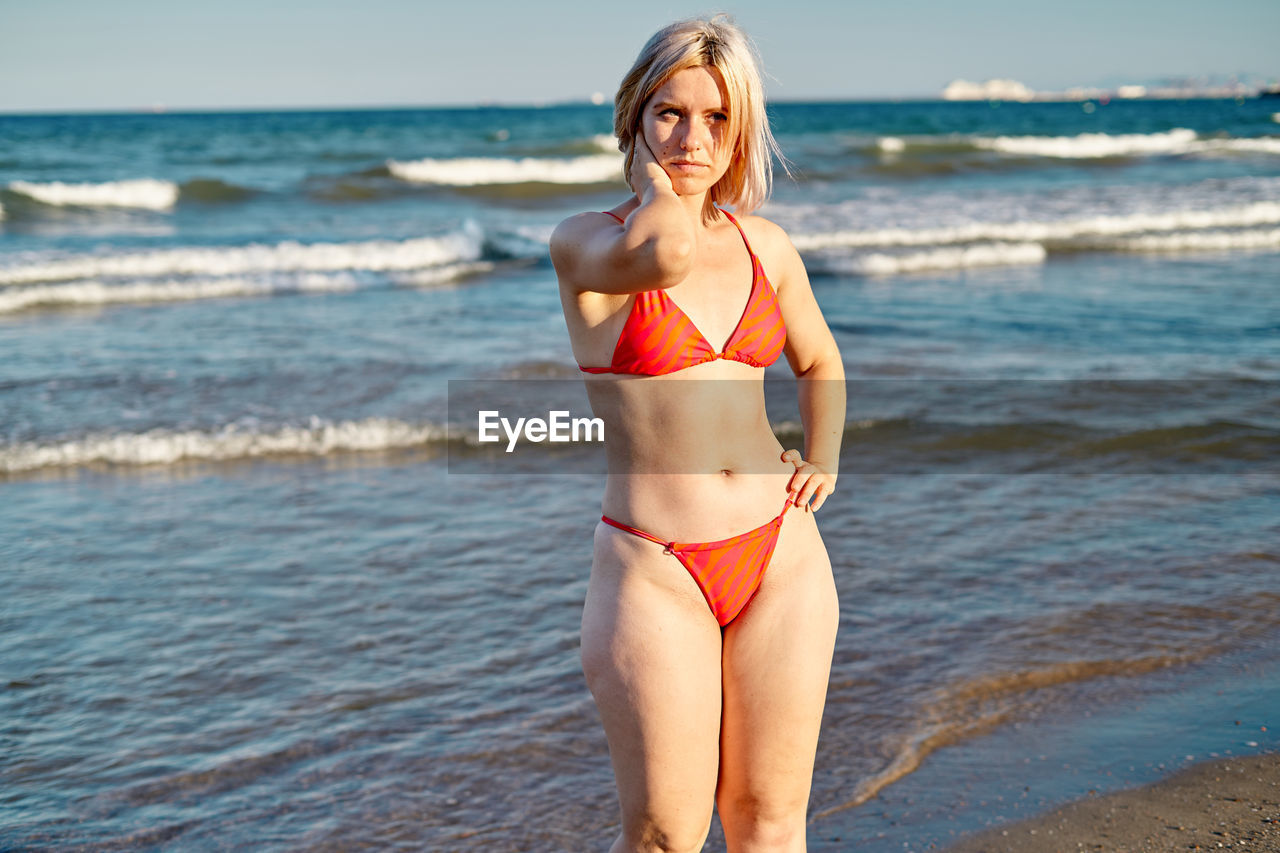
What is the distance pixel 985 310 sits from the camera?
12.6 m

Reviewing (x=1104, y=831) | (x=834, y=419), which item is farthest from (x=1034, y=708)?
(x=834, y=419)

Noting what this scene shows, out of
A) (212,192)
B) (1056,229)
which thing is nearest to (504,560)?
(1056,229)

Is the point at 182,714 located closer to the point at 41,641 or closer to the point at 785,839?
the point at 41,641

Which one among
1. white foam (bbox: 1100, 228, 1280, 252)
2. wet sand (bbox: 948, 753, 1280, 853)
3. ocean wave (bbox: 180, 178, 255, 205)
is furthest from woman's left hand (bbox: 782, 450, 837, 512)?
ocean wave (bbox: 180, 178, 255, 205)

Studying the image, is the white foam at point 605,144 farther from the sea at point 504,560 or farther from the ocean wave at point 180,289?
the sea at point 504,560

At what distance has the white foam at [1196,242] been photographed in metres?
18.2

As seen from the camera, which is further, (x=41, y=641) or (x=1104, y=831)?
(x=41, y=641)

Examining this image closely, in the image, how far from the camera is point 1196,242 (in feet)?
60.1

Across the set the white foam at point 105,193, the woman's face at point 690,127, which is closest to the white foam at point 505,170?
the white foam at point 105,193

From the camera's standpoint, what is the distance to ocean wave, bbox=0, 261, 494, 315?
14.0 metres

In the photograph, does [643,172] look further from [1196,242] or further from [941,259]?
[1196,242]

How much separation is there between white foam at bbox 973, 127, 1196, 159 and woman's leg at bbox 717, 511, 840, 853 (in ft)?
133

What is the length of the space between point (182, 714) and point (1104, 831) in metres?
3.37

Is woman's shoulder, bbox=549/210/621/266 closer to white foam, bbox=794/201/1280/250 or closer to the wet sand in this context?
the wet sand
